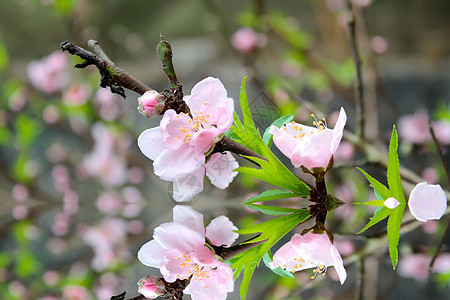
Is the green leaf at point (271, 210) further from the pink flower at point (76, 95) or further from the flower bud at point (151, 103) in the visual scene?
the pink flower at point (76, 95)

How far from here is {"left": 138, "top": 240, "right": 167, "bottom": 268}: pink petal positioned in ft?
1.10

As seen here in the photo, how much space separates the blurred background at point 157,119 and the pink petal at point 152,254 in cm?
4

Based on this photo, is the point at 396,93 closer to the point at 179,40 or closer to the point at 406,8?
the point at 406,8

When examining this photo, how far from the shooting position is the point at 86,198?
1.00 m

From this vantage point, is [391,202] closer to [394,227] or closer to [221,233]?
[394,227]

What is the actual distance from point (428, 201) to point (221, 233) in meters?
0.16

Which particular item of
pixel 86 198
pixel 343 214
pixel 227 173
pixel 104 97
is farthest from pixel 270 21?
pixel 227 173

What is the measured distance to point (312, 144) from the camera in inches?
10.9

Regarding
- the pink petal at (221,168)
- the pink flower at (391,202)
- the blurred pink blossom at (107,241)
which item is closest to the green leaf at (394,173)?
the pink flower at (391,202)

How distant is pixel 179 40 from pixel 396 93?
2.85 ft

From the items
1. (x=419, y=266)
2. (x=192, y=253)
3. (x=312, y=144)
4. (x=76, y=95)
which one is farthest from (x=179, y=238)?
(x=76, y=95)

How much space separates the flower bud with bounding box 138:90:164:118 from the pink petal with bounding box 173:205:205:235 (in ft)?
0.40

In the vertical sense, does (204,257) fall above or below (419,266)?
above

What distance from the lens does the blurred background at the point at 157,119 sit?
506mm
